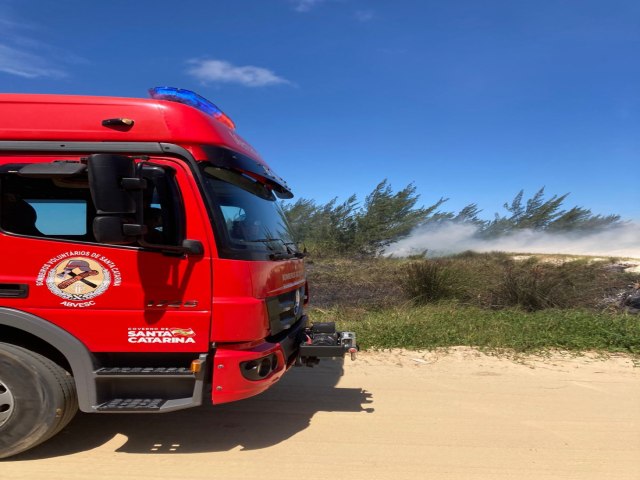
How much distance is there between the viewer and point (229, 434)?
3.83 m

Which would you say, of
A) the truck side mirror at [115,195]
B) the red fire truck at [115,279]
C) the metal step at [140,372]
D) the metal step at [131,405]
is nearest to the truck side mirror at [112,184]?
the truck side mirror at [115,195]

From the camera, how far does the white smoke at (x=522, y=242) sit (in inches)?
909

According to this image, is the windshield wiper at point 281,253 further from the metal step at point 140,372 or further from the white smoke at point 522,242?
the white smoke at point 522,242

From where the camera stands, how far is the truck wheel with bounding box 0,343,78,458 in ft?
10.4

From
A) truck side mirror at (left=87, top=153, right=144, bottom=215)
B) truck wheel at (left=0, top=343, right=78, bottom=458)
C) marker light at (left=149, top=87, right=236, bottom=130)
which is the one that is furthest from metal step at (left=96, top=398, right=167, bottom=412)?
marker light at (left=149, top=87, right=236, bottom=130)

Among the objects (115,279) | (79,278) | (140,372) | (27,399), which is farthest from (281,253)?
(27,399)

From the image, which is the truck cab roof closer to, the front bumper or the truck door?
the truck door

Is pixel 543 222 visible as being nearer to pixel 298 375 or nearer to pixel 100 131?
pixel 298 375

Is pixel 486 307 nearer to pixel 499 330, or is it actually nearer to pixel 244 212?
pixel 499 330

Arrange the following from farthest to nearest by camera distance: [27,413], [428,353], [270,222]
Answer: [428,353] < [270,222] < [27,413]

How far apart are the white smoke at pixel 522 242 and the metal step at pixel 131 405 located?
19233 millimetres

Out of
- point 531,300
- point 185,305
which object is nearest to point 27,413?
point 185,305

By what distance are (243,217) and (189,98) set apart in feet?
3.76

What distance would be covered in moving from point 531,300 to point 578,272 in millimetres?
2195
